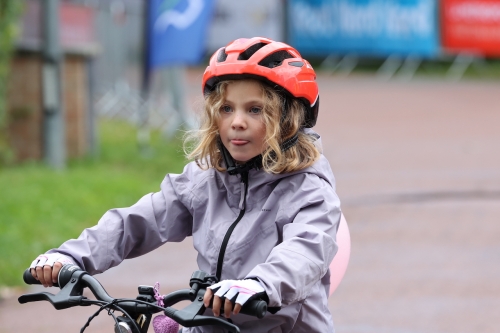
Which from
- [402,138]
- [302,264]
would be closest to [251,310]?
[302,264]

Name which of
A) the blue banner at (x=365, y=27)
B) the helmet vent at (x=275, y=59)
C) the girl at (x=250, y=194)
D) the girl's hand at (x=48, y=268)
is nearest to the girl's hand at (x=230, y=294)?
the girl at (x=250, y=194)

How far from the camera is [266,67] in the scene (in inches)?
126

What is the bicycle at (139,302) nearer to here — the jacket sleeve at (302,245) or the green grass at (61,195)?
the jacket sleeve at (302,245)

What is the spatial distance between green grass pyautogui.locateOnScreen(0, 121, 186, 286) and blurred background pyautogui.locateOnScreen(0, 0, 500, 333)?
25 mm

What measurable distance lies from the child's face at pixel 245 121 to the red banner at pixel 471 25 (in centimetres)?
2138

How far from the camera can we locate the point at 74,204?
9.47m

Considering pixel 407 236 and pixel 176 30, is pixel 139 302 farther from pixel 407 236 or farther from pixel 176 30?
pixel 176 30

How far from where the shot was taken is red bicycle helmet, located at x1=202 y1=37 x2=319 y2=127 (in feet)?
10.5

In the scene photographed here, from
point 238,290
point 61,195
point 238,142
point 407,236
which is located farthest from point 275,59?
point 61,195

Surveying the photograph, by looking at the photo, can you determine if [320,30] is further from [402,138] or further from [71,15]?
[71,15]

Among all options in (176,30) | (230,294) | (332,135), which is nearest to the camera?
(230,294)

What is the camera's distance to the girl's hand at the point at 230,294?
262 cm

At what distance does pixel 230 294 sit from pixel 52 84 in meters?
9.31

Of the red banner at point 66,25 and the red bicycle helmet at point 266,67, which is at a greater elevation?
the red bicycle helmet at point 266,67
